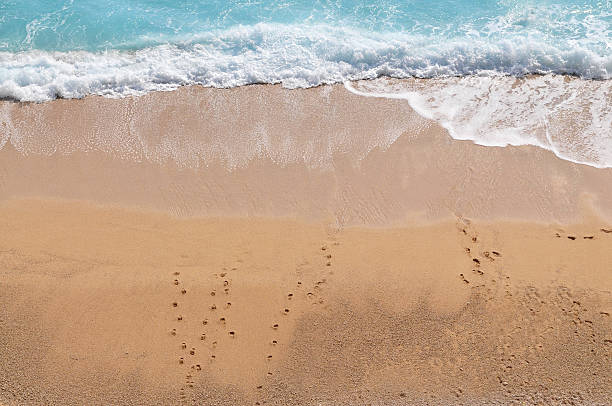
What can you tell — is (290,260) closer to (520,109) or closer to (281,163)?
(281,163)

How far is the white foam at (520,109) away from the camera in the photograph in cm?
1011

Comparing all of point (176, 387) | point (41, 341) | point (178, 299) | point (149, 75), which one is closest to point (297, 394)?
point (176, 387)

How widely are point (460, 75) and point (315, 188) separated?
520cm

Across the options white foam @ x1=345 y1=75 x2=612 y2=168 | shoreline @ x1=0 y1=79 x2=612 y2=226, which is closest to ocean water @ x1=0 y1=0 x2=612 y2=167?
white foam @ x1=345 y1=75 x2=612 y2=168

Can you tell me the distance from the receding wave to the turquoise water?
3cm

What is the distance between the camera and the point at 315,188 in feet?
31.0

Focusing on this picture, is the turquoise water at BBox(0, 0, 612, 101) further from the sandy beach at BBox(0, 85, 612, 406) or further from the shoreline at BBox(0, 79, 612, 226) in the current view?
the sandy beach at BBox(0, 85, 612, 406)

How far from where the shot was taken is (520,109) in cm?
1077

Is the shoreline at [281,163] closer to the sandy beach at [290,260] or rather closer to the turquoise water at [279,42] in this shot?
the sandy beach at [290,260]

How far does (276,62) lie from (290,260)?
18.6 ft

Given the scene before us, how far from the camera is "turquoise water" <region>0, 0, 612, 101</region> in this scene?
11375mm

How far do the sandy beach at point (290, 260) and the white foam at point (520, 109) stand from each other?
372 millimetres

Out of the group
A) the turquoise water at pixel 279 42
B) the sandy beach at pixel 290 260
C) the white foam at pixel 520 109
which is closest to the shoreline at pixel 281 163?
the sandy beach at pixel 290 260

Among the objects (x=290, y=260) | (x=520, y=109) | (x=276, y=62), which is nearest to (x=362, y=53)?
(x=276, y=62)
